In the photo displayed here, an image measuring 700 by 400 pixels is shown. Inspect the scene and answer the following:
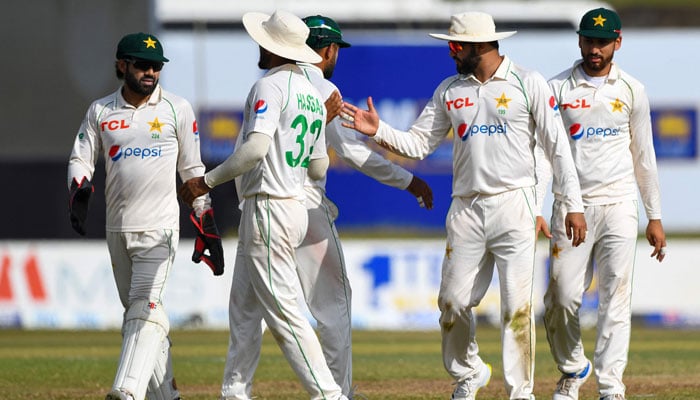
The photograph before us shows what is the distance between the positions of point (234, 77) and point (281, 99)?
2238cm

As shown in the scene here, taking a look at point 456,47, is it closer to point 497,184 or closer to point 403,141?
point 403,141

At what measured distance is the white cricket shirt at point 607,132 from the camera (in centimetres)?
859

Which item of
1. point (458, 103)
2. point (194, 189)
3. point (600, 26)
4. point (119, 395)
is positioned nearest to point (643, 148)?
point (600, 26)

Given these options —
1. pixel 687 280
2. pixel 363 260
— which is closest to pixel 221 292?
pixel 363 260

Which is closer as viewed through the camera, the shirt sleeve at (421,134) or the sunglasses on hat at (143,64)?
the sunglasses on hat at (143,64)

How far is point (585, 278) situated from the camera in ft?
28.5

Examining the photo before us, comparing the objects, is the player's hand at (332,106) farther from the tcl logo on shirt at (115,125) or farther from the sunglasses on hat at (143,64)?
the tcl logo on shirt at (115,125)

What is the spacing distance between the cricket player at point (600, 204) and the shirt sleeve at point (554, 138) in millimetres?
479

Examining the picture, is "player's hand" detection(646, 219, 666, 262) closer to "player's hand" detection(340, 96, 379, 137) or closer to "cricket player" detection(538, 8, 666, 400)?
"cricket player" detection(538, 8, 666, 400)

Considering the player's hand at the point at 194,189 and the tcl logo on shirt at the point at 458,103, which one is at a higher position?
the tcl logo on shirt at the point at 458,103

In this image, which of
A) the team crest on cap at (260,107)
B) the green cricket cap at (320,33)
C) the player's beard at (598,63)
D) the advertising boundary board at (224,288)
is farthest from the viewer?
the advertising boundary board at (224,288)

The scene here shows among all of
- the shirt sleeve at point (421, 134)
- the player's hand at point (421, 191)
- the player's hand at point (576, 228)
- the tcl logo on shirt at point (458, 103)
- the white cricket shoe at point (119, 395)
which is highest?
the tcl logo on shirt at point (458, 103)

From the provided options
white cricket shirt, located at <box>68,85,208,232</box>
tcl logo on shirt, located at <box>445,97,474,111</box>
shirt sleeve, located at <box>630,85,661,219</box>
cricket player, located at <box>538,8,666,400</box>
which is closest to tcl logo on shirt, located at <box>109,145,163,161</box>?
white cricket shirt, located at <box>68,85,208,232</box>

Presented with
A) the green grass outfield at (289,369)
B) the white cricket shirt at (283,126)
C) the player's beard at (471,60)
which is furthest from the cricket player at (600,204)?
the white cricket shirt at (283,126)
